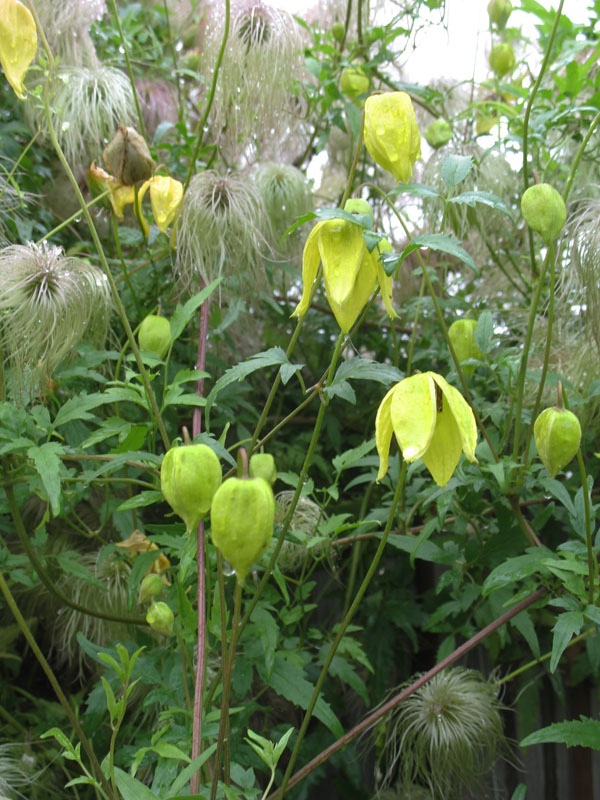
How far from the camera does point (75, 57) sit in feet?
4.74

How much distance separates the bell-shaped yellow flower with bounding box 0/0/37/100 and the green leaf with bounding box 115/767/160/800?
2.04 feet

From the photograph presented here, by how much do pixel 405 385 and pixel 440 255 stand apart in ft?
3.54

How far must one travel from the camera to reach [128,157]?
987mm

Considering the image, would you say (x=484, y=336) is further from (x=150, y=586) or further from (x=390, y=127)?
(x=150, y=586)

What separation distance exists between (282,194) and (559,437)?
2.62ft

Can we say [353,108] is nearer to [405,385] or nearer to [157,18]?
[405,385]

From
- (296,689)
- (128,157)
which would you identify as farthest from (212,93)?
(296,689)

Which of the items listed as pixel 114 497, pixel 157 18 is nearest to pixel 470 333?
pixel 114 497

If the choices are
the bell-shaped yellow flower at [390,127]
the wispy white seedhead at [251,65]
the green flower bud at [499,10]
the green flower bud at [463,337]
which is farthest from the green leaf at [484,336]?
the green flower bud at [499,10]

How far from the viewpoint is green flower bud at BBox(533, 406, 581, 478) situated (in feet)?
2.36

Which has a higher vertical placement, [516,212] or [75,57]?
[75,57]

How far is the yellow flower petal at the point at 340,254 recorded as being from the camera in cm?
60

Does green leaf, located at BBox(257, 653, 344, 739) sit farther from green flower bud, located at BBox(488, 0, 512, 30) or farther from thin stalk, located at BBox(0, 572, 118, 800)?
green flower bud, located at BBox(488, 0, 512, 30)

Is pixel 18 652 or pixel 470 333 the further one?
pixel 18 652
